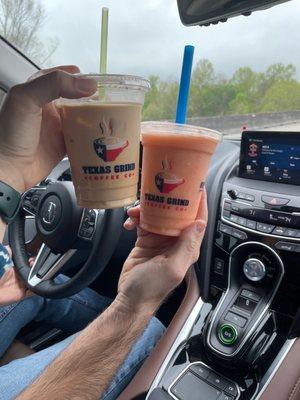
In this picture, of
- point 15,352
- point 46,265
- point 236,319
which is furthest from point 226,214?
point 15,352

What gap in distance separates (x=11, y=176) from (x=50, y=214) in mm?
664

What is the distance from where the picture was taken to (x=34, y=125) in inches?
40.8

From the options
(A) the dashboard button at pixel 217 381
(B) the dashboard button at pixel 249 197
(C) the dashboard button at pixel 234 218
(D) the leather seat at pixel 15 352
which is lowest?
(D) the leather seat at pixel 15 352

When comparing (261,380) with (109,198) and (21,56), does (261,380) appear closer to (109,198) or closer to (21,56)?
(109,198)

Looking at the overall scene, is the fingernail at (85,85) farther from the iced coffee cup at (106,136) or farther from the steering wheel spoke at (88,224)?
the steering wheel spoke at (88,224)

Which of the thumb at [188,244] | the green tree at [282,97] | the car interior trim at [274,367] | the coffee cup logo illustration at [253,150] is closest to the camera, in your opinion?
the thumb at [188,244]

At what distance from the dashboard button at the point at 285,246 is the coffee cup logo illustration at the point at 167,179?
0.67 m

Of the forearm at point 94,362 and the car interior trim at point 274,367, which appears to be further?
the car interior trim at point 274,367

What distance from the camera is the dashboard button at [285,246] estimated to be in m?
1.53

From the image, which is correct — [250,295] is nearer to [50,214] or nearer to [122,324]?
[122,324]

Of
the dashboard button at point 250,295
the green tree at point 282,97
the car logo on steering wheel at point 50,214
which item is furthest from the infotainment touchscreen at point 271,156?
the car logo on steering wheel at point 50,214

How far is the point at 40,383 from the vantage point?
1.25 meters

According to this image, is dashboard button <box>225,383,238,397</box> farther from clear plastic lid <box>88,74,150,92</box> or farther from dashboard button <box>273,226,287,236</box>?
clear plastic lid <box>88,74,150,92</box>

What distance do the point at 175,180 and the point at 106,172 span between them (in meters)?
0.16
